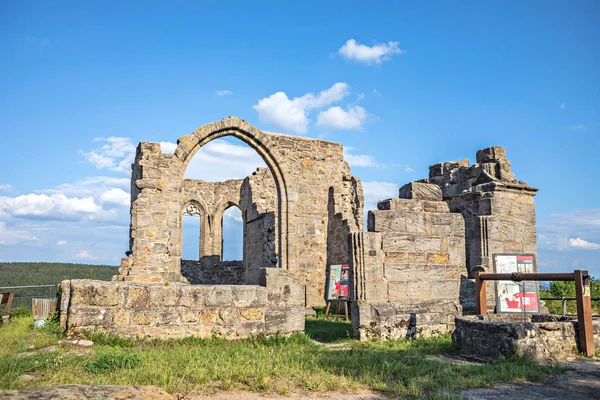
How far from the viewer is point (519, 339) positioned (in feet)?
19.3

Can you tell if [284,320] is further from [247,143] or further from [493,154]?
[247,143]

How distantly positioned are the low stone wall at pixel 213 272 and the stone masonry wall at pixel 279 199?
6.78 meters

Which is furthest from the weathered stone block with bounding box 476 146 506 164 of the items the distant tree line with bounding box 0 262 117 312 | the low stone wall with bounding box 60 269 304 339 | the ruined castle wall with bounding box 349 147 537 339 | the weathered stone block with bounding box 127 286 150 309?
the distant tree line with bounding box 0 262 117 312

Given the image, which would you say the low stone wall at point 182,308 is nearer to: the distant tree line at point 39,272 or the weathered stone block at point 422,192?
the weathered stone block at point 422,192

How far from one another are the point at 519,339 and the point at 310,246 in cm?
976

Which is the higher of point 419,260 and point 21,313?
point 419,260

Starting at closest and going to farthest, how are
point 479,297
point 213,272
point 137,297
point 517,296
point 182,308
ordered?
point 137,297 < point 182,308 < point 479,297 < point 517,296 < point 213,272

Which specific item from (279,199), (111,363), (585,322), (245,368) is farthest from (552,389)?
(279,199)

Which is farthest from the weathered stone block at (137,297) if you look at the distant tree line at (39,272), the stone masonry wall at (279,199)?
the distant tree line at (39,272)

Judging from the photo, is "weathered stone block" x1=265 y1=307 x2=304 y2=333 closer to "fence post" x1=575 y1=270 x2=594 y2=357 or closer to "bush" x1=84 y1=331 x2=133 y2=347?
"bush" x1=84 y1=331 x2=133 y2=347

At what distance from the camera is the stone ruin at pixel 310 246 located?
679cm

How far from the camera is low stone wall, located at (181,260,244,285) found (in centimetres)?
2159

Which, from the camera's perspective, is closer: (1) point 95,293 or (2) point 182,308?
(1) point 95,293

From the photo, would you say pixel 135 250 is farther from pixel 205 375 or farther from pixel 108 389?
pixel 108 389
